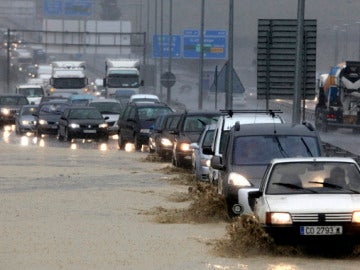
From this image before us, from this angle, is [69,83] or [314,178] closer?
[314,178]

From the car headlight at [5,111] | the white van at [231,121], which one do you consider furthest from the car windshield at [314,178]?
the car headlight at [5,111]

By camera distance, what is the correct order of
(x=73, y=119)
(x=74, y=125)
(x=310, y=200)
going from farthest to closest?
(x=73, y=119)
(x=74, y=125)
(x=310, y=200)

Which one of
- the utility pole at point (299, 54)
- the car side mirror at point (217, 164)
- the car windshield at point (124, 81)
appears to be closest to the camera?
the car side mirror at point (217, 164)

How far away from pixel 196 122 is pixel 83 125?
62.1 feet

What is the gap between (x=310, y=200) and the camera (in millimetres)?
16047

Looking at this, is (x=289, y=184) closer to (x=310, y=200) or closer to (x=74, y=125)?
(x=310, y=200)

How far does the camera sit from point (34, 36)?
18812 centimetres

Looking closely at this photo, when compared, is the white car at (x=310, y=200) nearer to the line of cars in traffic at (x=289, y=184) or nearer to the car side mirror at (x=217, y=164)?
the line of cars in traffic at (x=289, y=184)

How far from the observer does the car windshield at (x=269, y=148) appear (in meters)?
20.9

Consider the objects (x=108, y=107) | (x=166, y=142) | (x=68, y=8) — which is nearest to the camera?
(x=166, y=142)

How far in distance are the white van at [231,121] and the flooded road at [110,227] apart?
3.51ft

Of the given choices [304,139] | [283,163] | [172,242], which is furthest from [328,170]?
[304,139]

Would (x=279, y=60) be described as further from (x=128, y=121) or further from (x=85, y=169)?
(x=128, y=121)

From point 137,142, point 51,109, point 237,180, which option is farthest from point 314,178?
point 51,109
